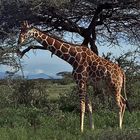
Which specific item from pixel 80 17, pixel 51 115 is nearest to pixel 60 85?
pixel 80 17

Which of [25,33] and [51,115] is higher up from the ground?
[25,33]

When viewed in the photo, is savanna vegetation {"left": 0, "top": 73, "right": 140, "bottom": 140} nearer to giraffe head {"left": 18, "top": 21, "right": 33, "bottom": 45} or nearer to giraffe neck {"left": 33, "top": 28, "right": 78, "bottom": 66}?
giraffe neck {"left": 33, "top": 28, "right": 78, "bottom": 66}

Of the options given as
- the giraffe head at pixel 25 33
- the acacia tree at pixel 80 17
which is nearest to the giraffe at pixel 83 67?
the giraffe head at pixel 25 33

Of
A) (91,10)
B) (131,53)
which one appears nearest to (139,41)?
(91,10)

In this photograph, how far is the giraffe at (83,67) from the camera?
13.5 m

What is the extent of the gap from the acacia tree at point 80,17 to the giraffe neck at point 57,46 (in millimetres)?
6173

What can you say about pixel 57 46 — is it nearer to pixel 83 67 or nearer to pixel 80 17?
pixel 83 67

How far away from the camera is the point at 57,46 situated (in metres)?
13.9

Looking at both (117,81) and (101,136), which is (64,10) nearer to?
(117,81)

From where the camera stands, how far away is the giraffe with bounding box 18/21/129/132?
532 inches

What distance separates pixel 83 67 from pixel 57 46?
96cm

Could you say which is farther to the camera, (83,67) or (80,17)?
(80,17)

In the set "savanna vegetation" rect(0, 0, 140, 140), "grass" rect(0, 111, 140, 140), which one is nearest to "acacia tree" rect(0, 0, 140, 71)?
"savanna vegetation" rect(0, 0, 140, 140)

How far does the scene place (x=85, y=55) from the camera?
44.7 feet
